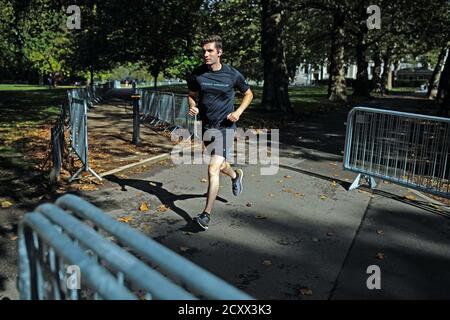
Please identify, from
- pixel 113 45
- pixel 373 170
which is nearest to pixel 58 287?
pixel 373 170

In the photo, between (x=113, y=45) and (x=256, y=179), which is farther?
(x=113, y=45)

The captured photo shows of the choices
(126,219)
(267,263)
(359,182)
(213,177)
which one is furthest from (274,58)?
(267,263)

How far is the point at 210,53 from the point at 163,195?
2.47m

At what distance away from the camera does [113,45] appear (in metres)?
29.3

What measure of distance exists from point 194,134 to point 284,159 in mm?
3608

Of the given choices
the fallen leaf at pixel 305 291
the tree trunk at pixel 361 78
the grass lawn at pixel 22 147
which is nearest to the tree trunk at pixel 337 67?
the tree trunk at pixel 361 78

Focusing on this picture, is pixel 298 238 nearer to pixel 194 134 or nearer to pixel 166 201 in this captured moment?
pixel 166 201

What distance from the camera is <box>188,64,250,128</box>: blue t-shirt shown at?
538cm

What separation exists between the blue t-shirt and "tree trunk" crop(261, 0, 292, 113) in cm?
1398

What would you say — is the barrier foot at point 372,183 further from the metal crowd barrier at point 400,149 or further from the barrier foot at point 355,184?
the barrier foot at point 355,184

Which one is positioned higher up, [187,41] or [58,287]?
[187,41]

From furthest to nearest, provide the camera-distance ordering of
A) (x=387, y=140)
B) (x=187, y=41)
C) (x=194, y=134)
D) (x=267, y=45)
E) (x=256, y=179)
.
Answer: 1. (x=187, y=41)
2. (x=267, y=45)
3. (x=194, y=134)
4. (x=256, y=179)
5. (x=387, y=140)

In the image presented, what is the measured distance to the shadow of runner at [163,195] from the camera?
547 cm

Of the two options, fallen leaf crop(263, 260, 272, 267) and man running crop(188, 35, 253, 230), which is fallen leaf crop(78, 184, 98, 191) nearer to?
man running crop(188, 35, 253, 230)
